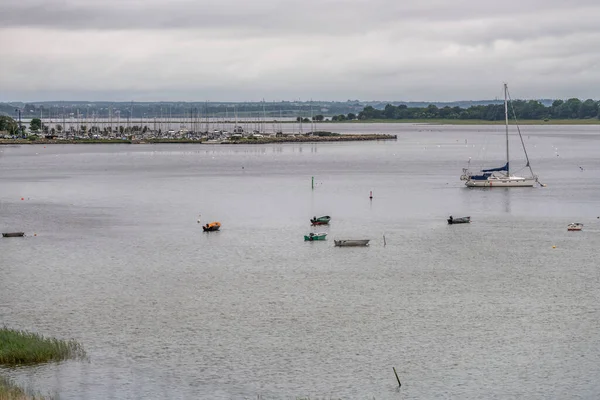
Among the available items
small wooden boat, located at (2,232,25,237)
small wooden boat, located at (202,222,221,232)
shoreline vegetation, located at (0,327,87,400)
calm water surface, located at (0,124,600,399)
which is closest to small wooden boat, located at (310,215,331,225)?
calm water surface, located at (0,124,600,399)

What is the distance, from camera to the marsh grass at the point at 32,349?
32.0m

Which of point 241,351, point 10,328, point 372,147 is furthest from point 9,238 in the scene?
point 372,147

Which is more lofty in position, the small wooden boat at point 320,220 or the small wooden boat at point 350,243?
the small wooden boat at point 320,220

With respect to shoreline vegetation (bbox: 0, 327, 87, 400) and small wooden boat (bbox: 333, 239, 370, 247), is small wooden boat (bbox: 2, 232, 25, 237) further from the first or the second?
shoreline vegetation (bbox: 0, 327, 87, 400)

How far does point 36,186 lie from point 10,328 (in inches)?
2583

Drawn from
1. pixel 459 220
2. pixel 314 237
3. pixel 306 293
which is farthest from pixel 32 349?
pixel 459 220

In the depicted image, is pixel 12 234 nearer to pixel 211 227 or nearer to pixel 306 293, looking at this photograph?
pixel 211 227

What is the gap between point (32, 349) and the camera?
107ft

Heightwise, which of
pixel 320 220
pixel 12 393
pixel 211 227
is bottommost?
pixel 12 393

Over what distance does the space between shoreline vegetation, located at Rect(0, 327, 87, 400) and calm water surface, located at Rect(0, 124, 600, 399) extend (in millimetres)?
575

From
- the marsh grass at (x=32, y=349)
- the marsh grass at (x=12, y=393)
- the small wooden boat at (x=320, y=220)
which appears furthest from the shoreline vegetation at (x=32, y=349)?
the small wooden boat at (x=320, y=220)

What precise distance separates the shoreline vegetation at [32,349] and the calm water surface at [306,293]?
575 mm

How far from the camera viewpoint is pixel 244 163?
456ft

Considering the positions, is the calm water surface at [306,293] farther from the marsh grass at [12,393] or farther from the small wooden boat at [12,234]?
the small wooden boat at [12,234]
